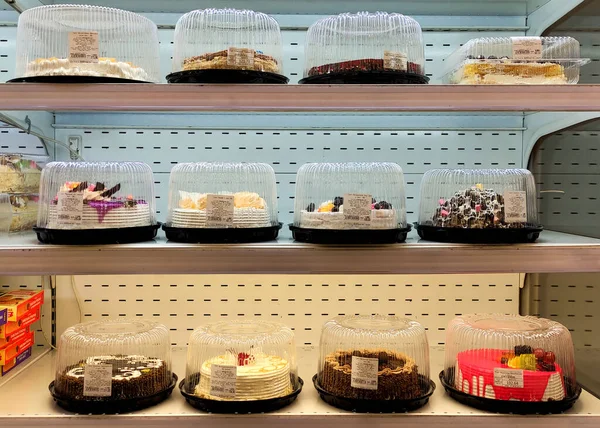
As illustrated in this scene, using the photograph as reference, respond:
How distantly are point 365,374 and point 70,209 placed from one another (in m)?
0.96

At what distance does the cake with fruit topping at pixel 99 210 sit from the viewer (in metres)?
1.57

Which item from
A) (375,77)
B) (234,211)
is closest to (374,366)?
(234,211)

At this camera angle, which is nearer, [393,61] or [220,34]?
[393,61]

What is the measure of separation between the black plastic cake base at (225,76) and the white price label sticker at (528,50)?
0.71 metres

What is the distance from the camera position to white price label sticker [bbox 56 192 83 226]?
156 centimetres

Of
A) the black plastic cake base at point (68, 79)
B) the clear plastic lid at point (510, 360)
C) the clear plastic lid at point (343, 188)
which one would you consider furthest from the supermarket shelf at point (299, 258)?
the black plastic cake base at point (68, 79)

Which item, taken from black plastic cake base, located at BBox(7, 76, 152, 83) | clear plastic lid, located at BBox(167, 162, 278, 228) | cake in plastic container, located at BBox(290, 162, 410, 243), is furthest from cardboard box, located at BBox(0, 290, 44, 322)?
cake in plastic container, located at BBox(290, 162, 410, 243)

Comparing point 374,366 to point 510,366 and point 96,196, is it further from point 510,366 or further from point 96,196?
point 96,196

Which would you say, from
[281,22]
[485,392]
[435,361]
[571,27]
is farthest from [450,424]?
[281,22]

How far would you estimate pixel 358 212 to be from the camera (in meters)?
1.59

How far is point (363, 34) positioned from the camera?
175 cm

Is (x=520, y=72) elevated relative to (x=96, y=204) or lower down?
elevated

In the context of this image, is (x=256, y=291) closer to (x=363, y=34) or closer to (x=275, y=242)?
(x=275, y=242)

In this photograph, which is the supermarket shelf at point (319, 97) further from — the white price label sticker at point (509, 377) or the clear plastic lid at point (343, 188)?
the white price label sticker at point (509, 377)
